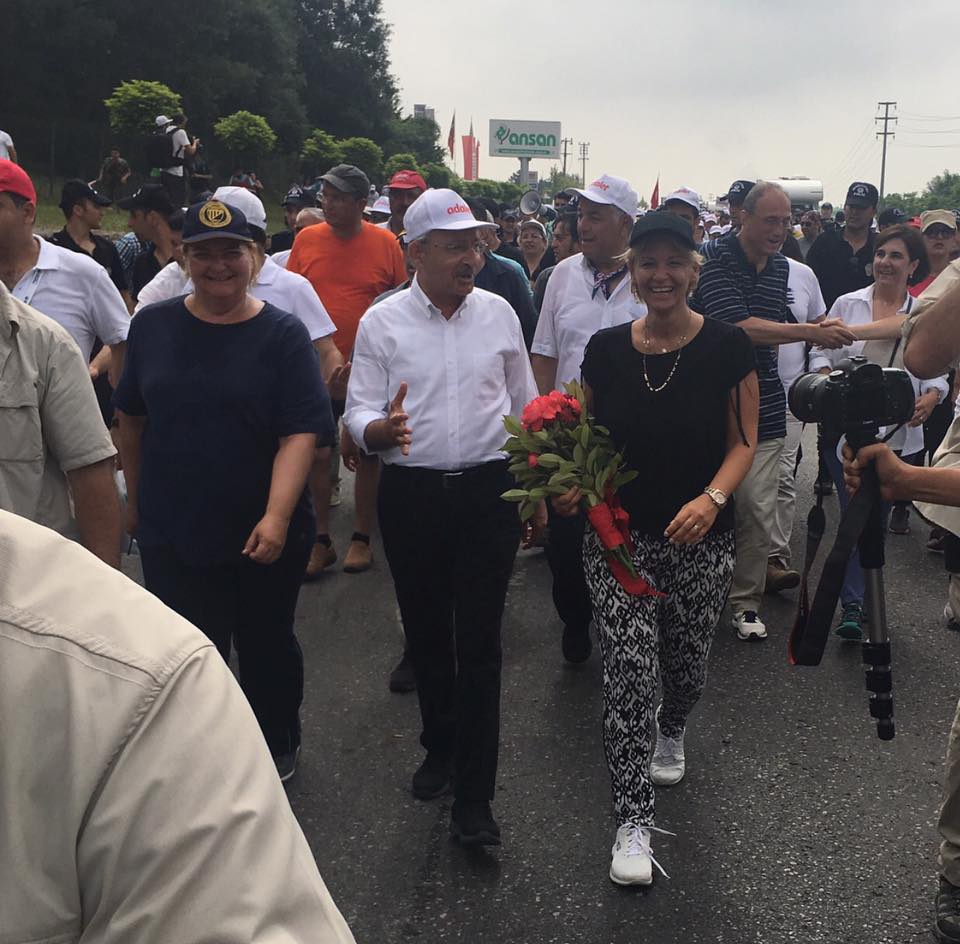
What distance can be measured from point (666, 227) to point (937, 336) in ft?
3.68

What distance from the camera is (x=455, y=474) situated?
364 centimetres

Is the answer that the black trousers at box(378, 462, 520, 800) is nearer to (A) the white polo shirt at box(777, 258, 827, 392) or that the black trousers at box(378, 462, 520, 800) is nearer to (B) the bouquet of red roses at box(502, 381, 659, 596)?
(B) the bouquet of red roses at box(502, 381, 659, 596)

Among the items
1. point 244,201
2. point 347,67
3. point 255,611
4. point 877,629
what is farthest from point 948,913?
point 347,67

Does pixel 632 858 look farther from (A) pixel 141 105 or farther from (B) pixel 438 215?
(A) pixel 141 105

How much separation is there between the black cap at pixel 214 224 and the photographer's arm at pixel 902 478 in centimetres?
202

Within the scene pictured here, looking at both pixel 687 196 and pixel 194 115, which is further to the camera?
pixel 194 115

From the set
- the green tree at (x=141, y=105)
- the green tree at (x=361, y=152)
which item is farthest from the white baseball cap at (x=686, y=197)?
the green tree at (x=361, y=152)

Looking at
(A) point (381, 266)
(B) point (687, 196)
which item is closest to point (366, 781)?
(A) point (381, 266)

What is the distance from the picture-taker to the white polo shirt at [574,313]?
16.4 feet

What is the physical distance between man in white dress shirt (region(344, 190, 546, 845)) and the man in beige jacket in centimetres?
259

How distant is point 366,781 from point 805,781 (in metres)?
1.60

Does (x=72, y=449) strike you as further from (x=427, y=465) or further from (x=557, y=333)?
(x=557, y=333)

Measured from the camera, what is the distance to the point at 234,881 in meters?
0.88

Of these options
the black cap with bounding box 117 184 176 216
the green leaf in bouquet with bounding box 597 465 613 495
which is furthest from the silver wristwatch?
the black cap with bounding box 117 184 176 216
